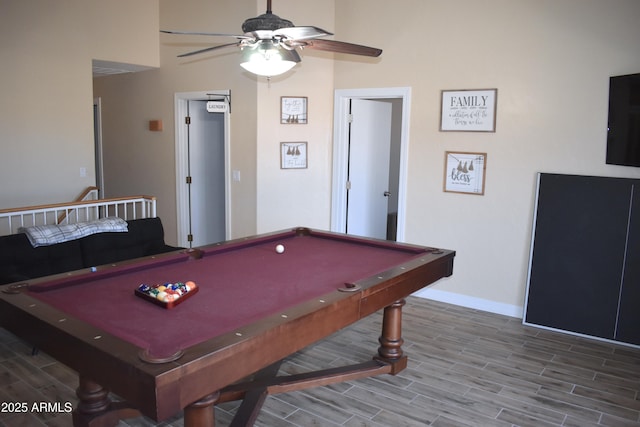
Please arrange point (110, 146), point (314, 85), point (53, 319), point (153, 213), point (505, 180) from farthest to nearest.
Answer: point (110, 146) → point (314, 85) → point (153, 213) → point (505, 180) → point (53, 319)

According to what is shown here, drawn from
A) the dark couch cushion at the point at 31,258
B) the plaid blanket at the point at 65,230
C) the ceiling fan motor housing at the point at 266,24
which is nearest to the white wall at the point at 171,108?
the plaid blanket at the point at 65,230

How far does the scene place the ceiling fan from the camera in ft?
8.65

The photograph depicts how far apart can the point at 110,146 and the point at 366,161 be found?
390 centimetres

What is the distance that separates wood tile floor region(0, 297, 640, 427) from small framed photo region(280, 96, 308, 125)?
2.39 meters

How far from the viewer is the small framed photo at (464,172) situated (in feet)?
15.5

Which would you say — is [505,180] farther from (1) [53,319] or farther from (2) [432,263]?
(1) [53,319]

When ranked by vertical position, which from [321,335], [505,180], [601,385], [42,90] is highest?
[42,90]

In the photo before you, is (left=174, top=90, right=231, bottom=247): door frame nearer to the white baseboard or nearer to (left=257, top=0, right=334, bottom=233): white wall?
(left=257, top=0, right=334, bottom=233): white wall

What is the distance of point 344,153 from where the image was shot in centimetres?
568

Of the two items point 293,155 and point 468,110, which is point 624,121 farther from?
point 293,155

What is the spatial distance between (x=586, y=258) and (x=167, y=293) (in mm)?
3509

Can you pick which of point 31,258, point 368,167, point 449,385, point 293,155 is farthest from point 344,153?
point 31,258

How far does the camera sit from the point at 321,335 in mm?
2238

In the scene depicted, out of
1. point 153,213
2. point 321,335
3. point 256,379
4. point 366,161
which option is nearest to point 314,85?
point 366,161
